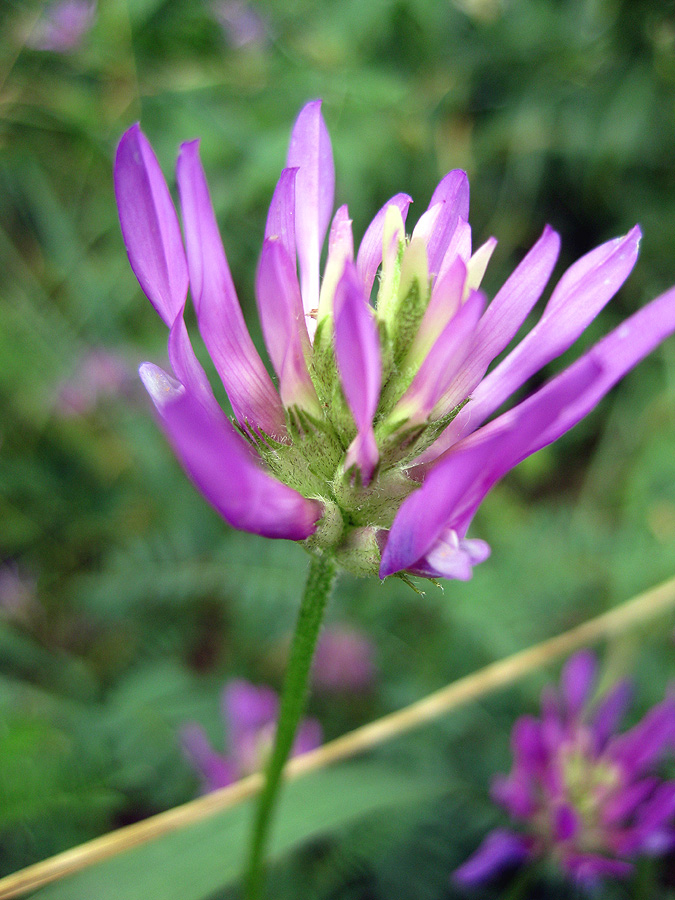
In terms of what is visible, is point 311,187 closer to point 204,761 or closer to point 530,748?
point 530,748

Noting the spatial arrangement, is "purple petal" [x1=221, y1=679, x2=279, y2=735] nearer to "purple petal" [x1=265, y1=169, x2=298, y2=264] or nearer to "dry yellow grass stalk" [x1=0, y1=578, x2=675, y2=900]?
"dry yellow grass stalk" [x1=0, y1=578, x2=675, y2=900]

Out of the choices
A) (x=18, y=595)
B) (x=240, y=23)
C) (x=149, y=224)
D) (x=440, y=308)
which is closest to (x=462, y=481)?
(x=440, y=308)

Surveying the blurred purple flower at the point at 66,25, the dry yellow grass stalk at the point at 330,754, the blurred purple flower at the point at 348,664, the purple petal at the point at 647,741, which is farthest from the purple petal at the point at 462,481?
the blurred purple flower at the point at 66,25

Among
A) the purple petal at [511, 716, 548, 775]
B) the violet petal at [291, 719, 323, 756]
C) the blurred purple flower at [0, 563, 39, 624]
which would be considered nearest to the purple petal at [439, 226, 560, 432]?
the purple petal at [511, 716, 548, 775]

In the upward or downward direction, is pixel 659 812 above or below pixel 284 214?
below

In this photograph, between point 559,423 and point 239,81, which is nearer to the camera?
point 559,423

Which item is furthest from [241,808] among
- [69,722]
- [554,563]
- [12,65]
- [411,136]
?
[12,65]

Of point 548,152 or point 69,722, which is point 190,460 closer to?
point 69,722
